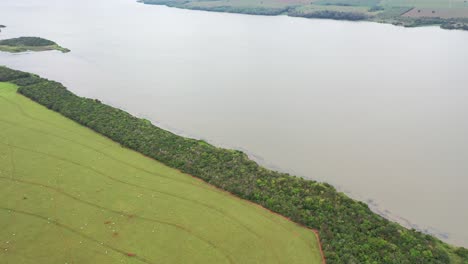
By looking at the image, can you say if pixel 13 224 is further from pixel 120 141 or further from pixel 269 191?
pixel 269 191

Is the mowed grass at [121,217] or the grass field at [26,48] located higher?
the grass field at [26,48]

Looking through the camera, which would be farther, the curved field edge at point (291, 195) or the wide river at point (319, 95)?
the wide river at point (319, 95)

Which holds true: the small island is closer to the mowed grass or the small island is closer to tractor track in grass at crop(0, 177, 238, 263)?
the mowed grass

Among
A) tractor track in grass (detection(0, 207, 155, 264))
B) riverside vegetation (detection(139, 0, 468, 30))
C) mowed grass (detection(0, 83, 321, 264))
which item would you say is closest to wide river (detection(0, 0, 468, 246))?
mowed grass (detection(0, 83, 321, 264))

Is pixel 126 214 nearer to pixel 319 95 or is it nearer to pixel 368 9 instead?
pixel 319 95

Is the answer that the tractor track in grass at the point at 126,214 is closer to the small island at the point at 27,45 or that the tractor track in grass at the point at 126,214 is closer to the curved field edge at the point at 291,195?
the curved field edge at the point at 291,195

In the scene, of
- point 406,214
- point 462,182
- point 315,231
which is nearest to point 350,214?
point 315,231

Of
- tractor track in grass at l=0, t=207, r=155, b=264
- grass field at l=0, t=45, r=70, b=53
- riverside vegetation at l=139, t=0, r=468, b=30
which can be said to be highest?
riverside vegetation at l=139, t=0, r=468, b=30

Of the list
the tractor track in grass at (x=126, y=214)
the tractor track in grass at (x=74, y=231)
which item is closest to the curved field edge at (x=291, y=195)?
the tractor track in grass at (x=126, y=214)
